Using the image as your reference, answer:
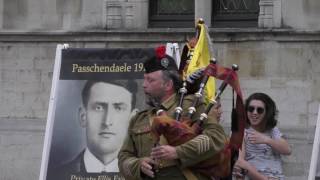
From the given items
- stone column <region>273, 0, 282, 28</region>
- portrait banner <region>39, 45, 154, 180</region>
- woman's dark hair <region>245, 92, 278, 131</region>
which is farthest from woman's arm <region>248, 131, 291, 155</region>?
stone column <region>273, 0, 282, 28</region>

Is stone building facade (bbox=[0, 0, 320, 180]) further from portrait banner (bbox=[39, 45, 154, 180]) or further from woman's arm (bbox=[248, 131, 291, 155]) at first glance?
woman's arm (bbox=[248, 131, 291, 155])

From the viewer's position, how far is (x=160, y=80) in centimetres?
588

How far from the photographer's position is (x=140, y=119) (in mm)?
5996

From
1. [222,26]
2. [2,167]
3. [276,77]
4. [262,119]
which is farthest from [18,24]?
[262,119]

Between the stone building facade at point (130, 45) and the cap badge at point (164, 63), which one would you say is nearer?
the cap badge at point (164, 63)

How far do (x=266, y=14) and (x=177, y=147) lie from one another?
7.03 metres

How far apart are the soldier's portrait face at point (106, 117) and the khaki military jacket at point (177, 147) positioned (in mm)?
2481

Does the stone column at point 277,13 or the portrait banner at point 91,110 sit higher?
the stone column at point 277,13

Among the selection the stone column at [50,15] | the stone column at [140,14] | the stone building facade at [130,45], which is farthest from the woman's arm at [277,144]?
the stone column at [50,15]

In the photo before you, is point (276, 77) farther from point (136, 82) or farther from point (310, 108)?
point (136, 82)

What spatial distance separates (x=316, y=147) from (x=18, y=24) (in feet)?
21.4

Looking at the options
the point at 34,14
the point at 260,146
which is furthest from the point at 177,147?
the point at 34,14

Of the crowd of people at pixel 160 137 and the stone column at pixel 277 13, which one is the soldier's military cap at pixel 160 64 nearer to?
the crowd of people at pixel 160 137

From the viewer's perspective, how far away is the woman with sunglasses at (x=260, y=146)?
24.7ft
